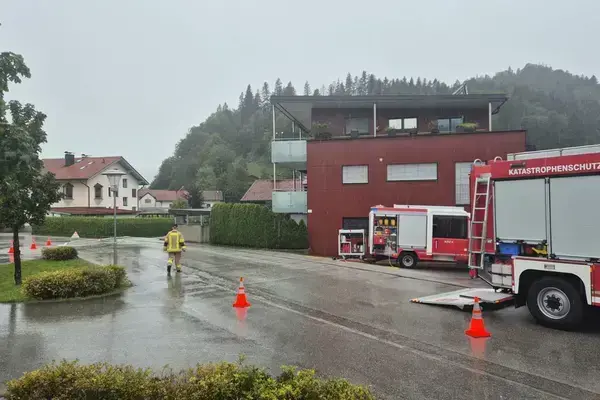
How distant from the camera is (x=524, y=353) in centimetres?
694

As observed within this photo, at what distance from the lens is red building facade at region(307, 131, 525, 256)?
74.8 ft

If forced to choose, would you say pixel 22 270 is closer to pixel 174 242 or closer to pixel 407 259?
pixel 174 242

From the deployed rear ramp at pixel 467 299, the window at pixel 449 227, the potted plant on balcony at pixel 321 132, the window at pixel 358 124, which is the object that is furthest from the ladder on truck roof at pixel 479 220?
the window at pixel 358 124

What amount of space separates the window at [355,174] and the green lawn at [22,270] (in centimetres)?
1378

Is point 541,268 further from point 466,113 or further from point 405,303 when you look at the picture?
point 466,113

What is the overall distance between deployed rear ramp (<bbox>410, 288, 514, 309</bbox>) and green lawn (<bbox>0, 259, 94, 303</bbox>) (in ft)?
33.4

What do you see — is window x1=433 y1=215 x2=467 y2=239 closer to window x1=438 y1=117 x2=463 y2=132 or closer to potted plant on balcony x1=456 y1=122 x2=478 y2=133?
potted plant on balcony x1=456 y1=122 x2=478 y2=133

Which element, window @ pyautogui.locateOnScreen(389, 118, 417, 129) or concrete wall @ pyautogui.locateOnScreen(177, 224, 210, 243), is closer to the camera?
window @ pyautogui.locateOnScreen(389, 118, 417, 129)

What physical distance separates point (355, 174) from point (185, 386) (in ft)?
68.4

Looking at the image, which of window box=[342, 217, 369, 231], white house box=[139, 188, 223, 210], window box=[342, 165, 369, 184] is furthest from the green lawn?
white house box=[139, 188, 223, 210]

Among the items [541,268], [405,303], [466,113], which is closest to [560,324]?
[541,268]

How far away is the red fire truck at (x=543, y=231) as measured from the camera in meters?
8.02

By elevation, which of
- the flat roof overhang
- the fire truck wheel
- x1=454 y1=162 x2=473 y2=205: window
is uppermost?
the flat roof overhang

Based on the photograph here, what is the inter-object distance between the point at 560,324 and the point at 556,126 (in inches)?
2345
